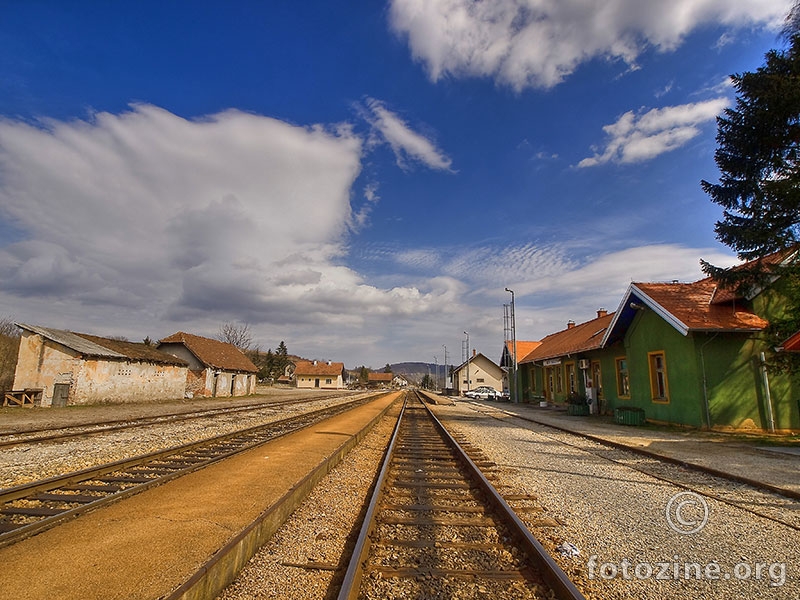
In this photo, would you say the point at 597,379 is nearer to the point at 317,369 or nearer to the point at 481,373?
the point at 481,373

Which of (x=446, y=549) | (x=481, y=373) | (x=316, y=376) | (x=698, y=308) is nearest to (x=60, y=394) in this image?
(x=446, y=549)

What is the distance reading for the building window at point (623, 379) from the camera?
19609 mm

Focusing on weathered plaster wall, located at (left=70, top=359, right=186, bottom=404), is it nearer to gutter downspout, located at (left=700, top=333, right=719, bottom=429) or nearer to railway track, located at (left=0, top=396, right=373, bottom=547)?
railway track, located at (left=0, top=396, right=373, bottom=547)

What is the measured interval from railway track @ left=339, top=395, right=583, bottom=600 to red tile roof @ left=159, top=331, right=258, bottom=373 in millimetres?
35636

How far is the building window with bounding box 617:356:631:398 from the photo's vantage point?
64.3 feet

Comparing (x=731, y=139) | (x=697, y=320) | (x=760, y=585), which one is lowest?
(x=760, y=585)

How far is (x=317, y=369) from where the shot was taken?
306ft

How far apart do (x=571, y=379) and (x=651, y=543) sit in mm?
24324

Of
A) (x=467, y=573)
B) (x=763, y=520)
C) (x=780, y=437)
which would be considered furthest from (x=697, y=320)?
(x=467, y=573)

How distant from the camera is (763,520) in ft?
17.6

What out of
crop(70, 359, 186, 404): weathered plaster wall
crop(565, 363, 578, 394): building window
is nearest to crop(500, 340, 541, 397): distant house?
crop(565, 363, 578, 394): building window

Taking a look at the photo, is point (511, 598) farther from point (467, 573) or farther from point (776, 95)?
point (776, 95)

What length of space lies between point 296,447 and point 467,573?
737 cm

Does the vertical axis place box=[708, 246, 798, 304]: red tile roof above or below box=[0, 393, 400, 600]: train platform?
above
